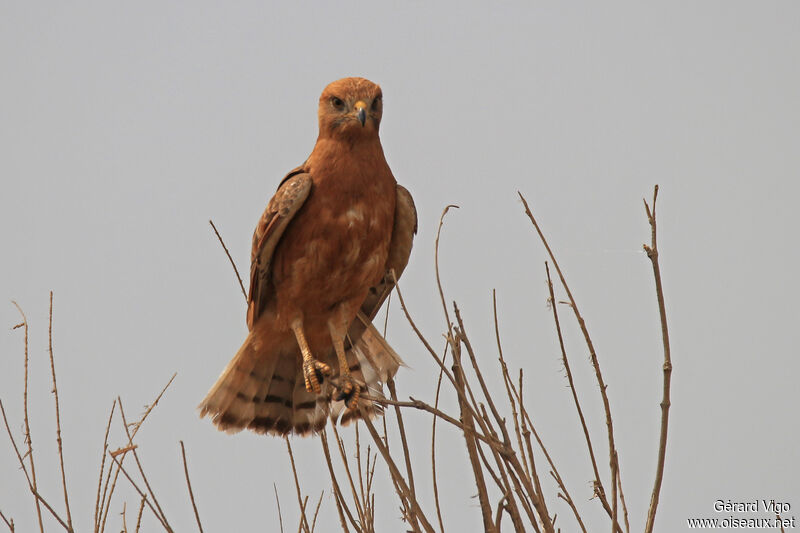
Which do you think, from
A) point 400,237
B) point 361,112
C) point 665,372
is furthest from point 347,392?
point 665,372

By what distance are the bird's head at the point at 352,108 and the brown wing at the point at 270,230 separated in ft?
0.88

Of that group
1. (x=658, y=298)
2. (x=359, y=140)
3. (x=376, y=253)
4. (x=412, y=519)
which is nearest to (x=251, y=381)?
(x=376, y=253)

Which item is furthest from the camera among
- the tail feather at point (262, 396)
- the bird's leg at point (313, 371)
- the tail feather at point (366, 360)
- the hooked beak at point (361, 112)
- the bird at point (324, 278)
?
the tail feather at point (262, 396)

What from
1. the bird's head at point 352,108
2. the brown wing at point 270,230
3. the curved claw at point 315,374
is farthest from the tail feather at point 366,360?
the bird's head at point 352,108

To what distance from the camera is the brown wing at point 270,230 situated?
13.3 ft

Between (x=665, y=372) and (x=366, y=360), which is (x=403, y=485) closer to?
(x=665, y=372)

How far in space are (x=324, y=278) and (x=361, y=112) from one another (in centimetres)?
77

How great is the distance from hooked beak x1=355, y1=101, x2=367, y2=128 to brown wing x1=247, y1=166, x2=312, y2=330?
0.37 m

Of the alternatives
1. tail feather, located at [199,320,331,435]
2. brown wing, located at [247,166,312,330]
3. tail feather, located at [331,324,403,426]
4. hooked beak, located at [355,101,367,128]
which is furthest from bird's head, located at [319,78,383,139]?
tail feather, located at [199,320,331,435]

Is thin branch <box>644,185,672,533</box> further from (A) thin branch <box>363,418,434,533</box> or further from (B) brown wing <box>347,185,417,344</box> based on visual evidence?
(B) brown wing <box>347,185,417,344</box>

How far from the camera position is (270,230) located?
4125mm

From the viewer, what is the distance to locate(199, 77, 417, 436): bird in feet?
13.2

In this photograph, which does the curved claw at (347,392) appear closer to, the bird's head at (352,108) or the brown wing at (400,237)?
the brown wing at (400,237)

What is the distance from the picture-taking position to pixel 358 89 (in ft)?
13.1
